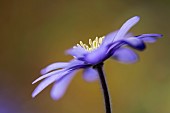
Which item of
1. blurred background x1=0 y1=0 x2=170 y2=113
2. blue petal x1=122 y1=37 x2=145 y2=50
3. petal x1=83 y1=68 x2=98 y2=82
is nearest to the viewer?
blue petal x1=122 y1=37 x2=145 y2=50

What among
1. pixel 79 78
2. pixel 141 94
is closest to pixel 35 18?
pixel 79 78

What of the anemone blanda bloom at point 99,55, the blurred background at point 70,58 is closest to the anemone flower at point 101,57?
the anemone blanda bloom at point 99,55

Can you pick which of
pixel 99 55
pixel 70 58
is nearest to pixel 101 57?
pixel 99 55

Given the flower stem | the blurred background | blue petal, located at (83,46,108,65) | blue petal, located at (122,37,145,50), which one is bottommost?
the flower stem

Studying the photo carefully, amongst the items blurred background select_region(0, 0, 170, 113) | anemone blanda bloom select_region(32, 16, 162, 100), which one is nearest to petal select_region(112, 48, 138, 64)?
anemone blanda bloom select_region(32, 16, 162, 100)

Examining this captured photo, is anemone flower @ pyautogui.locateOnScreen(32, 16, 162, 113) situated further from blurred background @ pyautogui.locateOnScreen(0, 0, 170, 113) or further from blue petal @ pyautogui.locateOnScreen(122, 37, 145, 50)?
blurred background @ pyautogui.locateOnScreen(0, 0, 170, 113)

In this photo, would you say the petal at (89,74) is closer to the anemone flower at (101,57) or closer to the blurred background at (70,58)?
the anemone flower at (101,57)

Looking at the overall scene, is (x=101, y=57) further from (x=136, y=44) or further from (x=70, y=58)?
(x=70, y=58)

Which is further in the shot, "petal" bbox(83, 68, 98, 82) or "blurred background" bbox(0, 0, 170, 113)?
"blurred background" bbox(0, 0, 170, 113)
